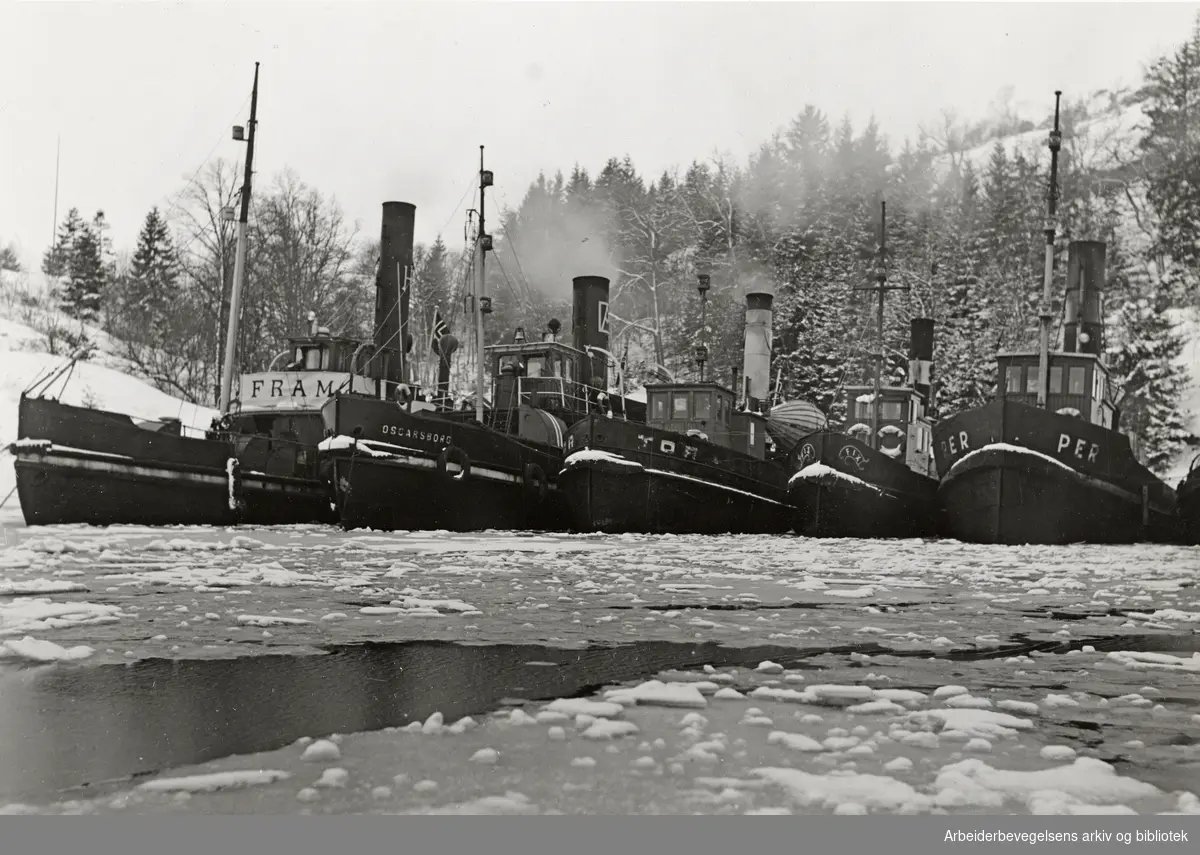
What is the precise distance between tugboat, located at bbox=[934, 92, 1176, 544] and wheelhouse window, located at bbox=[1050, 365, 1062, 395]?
2 centimetres

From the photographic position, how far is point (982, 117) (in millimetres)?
13148

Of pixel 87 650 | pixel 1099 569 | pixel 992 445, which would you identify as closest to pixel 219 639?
pixel 87 650

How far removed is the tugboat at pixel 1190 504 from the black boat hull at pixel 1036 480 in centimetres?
197

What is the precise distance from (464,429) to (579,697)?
1373 centimetres

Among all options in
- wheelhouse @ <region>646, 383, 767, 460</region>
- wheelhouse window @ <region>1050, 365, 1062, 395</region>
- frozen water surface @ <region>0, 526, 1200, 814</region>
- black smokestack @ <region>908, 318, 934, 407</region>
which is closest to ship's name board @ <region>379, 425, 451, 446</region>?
wheelhouse @ <region>646, 383, 767, 460</region>

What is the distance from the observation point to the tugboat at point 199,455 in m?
15.2

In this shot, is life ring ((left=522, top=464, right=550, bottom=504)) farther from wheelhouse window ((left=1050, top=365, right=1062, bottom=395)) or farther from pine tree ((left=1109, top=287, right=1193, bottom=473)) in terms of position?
pine tree ((left=1109, top=287, right=1193, bottom=473))

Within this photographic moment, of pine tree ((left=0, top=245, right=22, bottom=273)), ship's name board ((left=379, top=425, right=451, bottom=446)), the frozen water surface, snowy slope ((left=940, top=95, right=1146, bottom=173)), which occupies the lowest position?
the frozen water surface

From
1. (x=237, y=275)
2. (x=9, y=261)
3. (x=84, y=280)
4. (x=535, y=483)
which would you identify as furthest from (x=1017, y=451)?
(x=84, y=280)

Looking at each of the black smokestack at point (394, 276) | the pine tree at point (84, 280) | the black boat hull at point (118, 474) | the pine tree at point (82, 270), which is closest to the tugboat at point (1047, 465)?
the black smokestack at point (394, 276)

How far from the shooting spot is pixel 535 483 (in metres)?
18.4

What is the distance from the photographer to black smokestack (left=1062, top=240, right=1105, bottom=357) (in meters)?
21.1

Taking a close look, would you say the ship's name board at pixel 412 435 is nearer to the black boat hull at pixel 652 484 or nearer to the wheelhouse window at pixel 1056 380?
the black boat hull at pixel 652 484

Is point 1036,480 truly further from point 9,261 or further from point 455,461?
point 9,261
